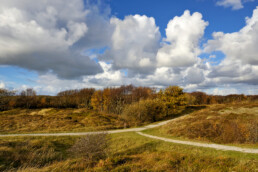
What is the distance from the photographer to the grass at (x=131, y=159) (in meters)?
8.15

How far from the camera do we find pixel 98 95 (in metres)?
79.9

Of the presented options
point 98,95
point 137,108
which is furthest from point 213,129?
point 98,95

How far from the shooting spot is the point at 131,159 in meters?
10.3

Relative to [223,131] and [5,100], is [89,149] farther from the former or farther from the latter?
[5,100]

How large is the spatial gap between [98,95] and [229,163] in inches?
2923

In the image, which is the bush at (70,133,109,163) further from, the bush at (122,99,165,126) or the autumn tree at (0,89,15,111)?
the autumn tree at (0,89,15,111)

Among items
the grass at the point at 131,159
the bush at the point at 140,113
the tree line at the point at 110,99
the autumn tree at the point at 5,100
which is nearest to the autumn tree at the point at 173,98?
the tree line at the point at 110,99

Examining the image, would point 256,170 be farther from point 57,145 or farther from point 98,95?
point 98,95

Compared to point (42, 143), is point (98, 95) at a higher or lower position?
higher

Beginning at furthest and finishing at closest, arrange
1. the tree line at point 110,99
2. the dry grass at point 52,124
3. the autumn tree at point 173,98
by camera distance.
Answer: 1. the tree line at point 110,99
2. the autumn tree at point 173,98
3. the dry grass at point 52,124

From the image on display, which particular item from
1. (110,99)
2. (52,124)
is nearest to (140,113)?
(52,124)

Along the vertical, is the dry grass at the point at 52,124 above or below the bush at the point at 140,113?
below

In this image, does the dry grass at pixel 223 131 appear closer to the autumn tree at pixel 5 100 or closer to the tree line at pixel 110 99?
the tree line at pixel 110 99

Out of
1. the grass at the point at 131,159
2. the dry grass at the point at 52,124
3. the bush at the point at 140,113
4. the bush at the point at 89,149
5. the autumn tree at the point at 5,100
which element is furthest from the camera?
the autumn tree at the point at 5,100
